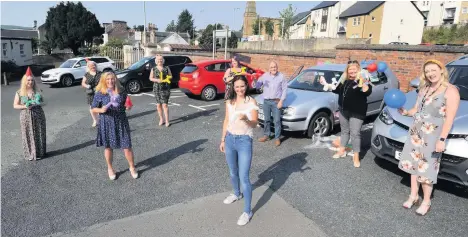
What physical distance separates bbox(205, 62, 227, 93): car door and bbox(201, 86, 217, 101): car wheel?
19cm

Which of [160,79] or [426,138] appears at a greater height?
[160,79]

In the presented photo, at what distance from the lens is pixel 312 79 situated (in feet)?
23.7

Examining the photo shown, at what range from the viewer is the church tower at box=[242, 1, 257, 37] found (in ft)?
306

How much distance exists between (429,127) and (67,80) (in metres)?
17.8

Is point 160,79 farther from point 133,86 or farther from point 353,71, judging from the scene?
point 133,86

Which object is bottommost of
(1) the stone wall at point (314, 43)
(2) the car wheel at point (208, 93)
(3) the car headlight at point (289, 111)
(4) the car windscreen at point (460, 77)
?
(2) the car wheel at point (208, 93)

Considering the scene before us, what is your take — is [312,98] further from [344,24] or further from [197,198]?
[344,24]

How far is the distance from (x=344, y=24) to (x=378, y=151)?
6186 centimetres

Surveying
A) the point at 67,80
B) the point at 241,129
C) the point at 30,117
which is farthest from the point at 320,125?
the point at 67,80

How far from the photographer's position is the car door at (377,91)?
7.36m

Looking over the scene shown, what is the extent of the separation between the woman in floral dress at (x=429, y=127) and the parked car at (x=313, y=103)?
2.57 m

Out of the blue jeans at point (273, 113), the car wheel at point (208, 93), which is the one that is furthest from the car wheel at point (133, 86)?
the blue jeans at point (273, 113)

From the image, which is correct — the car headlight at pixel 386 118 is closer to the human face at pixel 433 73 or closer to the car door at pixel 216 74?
the human face at pixel 433 73

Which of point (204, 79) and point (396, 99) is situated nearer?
point (396, 99)
